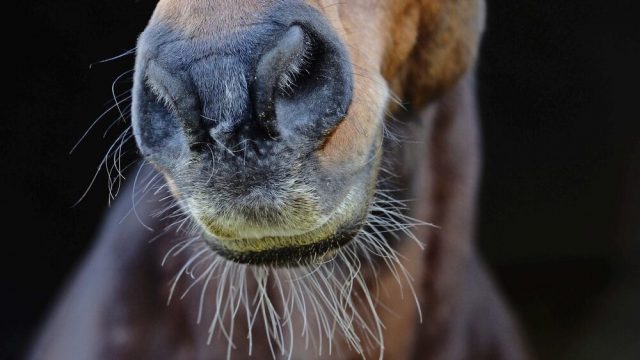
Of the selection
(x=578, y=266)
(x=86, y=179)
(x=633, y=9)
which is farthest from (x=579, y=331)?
(x=86, y=179)

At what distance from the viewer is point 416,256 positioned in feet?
5.28

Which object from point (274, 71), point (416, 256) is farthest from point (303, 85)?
point (416, 256)

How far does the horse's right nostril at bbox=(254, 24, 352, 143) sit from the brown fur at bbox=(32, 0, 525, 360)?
1.09ft

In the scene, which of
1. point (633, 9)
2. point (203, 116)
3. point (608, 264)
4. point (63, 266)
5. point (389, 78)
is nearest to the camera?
point (203, 116)

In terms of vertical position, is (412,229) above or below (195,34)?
below

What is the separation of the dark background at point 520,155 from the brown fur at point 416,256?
108 centimetres

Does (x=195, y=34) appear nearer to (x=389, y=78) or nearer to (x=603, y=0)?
(x=389, y=78)

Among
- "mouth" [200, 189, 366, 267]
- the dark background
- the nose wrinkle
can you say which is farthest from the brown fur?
the dark background

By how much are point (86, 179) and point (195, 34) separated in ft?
7.17

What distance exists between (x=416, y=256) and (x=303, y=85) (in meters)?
0.75

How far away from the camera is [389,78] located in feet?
4.60

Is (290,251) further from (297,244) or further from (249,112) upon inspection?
(249,112)

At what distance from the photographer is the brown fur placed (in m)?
1.49

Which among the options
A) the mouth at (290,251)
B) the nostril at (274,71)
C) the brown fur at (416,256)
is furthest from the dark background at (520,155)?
the nostril at (274,71)
